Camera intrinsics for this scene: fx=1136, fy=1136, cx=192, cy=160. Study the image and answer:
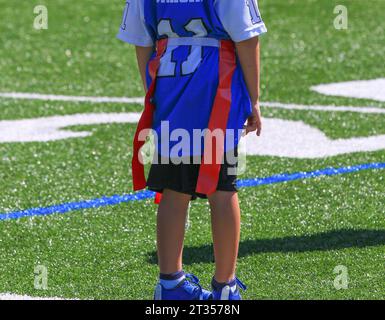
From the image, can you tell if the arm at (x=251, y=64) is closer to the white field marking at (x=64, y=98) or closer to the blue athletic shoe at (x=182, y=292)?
the blue athletic shoe at (x=182, y=292)

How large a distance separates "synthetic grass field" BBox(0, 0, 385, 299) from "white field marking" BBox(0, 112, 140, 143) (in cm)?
12

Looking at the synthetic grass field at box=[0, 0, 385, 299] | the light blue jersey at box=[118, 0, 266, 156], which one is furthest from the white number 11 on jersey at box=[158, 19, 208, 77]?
the synthetic grass field at box=[0, 0, 385, 299]

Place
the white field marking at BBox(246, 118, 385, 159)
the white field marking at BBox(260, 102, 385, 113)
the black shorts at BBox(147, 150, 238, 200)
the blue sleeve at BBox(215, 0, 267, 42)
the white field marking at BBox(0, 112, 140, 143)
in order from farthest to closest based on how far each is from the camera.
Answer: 1. the white field marking at BBox(260, 102, 385, 113)
2. the white field marking at BBox(0, 112, 140, 143)
3. the white field marking at BBox(246, 118, 385, 159)
4. the black shorts at BBox(147, 150, 238, 200)
5. the blue sleeve at BBox(215, 0, 267, 42)

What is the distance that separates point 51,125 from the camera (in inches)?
325

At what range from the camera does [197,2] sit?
4398 millimetres

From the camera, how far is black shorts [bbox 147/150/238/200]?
14.5 ft

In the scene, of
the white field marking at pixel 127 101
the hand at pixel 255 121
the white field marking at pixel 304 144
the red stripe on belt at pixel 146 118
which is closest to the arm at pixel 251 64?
the hand at pixel 255 121

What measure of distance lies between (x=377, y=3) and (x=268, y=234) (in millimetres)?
7699

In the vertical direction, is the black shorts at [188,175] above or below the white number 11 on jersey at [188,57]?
below

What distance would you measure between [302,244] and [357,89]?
3920 mm

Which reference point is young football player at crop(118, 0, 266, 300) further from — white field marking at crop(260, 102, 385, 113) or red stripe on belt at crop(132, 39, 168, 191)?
white field marking at crop(260, 102, 385, 113)

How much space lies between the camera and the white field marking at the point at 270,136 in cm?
741

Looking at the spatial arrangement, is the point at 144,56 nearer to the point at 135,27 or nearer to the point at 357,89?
the point at 135,27

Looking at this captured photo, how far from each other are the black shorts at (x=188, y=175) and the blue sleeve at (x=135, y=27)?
50 centimetres
